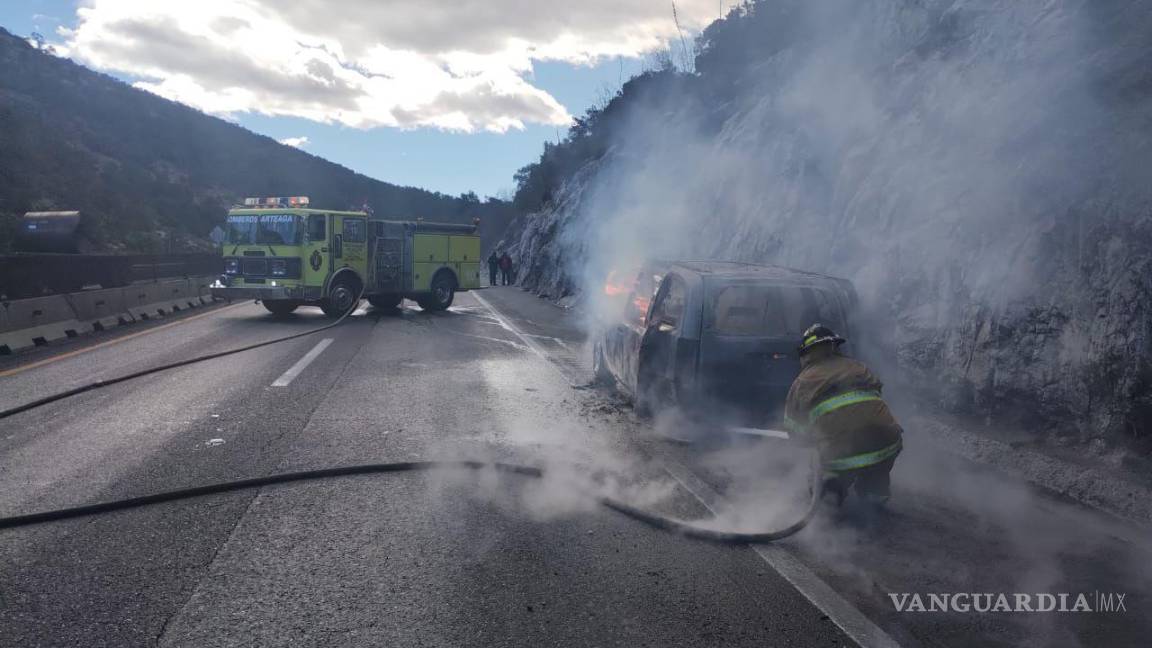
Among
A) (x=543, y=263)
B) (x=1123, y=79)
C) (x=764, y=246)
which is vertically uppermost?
(x=1123, y=79)

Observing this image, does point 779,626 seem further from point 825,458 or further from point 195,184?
point 195,184

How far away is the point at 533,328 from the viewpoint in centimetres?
1711

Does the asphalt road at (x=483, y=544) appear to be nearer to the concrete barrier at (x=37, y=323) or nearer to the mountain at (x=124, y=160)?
the concrete barrier at (x=37, y=323)

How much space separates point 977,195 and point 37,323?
44.8ft

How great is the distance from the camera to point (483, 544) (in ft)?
13.7

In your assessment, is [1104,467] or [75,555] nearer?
[75,555]

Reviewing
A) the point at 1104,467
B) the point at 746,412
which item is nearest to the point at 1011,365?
the point at 1104,467

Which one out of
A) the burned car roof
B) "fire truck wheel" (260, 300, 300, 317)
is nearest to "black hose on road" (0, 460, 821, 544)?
the burned car roof

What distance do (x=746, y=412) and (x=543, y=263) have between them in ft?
98.0

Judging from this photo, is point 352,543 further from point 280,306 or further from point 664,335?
point 280,306

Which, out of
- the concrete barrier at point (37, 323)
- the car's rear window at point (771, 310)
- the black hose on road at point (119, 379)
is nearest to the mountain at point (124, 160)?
the concrete barrier at point (37, 323)

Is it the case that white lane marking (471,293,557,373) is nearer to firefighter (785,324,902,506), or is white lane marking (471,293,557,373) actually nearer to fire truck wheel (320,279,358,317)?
fire truck wheel (320,279,358,317)

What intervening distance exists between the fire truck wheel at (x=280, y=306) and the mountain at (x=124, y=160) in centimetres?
737

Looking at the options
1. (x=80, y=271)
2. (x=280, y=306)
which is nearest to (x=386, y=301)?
(x=280, y=306)
